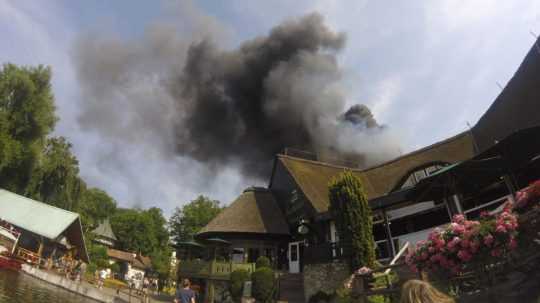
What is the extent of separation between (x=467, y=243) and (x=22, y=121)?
3042cm

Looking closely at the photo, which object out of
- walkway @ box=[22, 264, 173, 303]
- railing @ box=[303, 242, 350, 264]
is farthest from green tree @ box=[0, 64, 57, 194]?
railing @ box=[303, 242, 350, 264]

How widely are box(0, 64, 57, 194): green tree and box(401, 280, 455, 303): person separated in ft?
97.4

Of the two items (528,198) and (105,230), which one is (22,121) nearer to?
(528,198)

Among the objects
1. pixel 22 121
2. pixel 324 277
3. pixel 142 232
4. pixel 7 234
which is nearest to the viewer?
pixel 324 277

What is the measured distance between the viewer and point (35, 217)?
23.1 meters

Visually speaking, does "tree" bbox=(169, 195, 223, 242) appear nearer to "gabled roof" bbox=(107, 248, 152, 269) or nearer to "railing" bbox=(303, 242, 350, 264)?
"gabled roof" bbox=(107, 248, 152, 269)

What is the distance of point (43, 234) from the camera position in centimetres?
2205

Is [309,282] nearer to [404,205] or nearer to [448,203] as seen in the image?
[404,205]

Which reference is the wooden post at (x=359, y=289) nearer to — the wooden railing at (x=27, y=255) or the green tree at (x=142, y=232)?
the wooden railing at (x=27, y=255)

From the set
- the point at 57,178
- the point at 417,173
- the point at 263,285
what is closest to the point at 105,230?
the point at 57,178

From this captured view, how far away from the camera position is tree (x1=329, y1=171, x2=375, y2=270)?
13266 mm

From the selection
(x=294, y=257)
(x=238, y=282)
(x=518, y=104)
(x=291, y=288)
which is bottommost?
(x=291, y=288)

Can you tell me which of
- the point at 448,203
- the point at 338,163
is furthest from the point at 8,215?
the point at 448,203

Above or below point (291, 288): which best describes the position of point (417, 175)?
above
